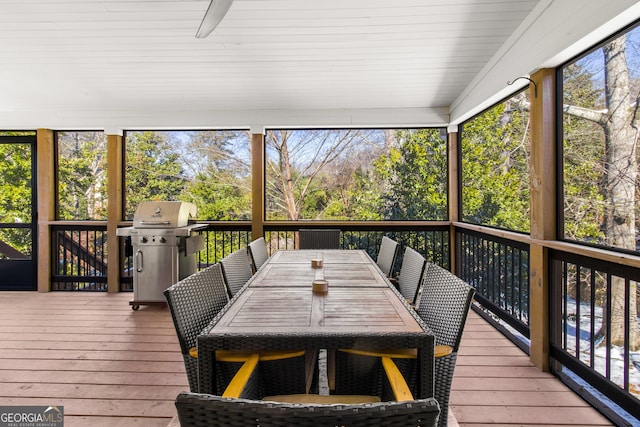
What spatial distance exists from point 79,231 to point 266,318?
4499 mm

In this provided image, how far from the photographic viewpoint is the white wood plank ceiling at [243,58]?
2.73m

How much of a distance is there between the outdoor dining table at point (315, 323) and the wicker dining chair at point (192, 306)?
151 millimetres

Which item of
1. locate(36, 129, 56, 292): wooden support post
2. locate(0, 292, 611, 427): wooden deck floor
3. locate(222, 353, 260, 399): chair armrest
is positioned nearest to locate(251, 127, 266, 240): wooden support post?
locate(0, 292, 611, 427): wooden deck floor

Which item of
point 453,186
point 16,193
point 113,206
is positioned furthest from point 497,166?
point 16,193

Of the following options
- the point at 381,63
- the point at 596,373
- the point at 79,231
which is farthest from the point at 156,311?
the point at 596,373

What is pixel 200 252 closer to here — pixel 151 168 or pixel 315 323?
pixel 151 168

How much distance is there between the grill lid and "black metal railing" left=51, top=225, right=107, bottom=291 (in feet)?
3.65

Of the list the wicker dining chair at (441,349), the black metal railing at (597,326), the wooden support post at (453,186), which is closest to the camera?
the wicker dining chair at (441,349)

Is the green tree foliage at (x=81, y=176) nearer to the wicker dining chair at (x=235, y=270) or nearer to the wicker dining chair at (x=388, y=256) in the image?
the wicker dining chair at (x=235, y=270)

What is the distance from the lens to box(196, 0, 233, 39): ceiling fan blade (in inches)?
Answer: 78.2

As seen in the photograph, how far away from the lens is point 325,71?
3623 millimetres

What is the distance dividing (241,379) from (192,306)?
0.56m

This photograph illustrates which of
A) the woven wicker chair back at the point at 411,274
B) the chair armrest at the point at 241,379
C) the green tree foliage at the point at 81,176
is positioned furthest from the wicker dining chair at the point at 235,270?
the green tree foliage at the point at 81,176

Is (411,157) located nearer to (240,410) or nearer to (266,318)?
(266,318)
